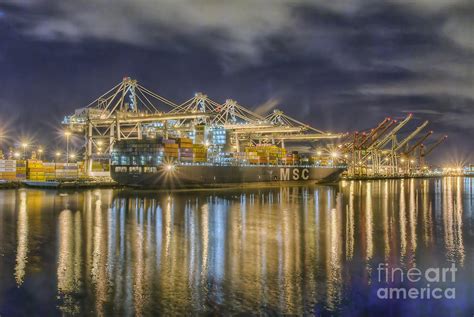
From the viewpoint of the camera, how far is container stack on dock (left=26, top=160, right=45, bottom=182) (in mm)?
49594

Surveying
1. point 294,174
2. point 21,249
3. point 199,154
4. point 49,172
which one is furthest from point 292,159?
point 21,249

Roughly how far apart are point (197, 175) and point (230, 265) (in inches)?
1333

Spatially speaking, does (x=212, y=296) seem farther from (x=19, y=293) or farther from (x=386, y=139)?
(x=386, y=139)

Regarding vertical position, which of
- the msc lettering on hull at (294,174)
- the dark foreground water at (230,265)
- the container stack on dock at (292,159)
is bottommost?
the dark foreground water at (230,265)

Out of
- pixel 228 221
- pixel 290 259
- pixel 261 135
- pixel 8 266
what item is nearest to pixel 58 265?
pixel 8 266

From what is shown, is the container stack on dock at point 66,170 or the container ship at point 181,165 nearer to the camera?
the container ship at point 181,165

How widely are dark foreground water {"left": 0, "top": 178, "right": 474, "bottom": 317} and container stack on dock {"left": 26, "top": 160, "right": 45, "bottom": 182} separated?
32.1 meters

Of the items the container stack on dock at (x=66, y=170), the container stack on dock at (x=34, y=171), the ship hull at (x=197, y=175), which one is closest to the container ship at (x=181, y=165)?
the ship hull at (x=197, y=175)

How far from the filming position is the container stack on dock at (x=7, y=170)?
48344mm

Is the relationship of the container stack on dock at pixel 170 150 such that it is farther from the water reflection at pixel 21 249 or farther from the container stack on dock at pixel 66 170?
the water reflection at pixel 21 249

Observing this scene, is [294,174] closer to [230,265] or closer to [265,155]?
[265,155]

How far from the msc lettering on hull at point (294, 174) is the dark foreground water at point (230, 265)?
116ft

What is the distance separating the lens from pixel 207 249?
43.2ft

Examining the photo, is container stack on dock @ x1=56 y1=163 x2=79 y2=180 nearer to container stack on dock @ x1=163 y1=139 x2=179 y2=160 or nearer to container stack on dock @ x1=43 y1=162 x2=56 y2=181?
container stack on dock @ x1=43 y1=162 x2=56 y2=181
